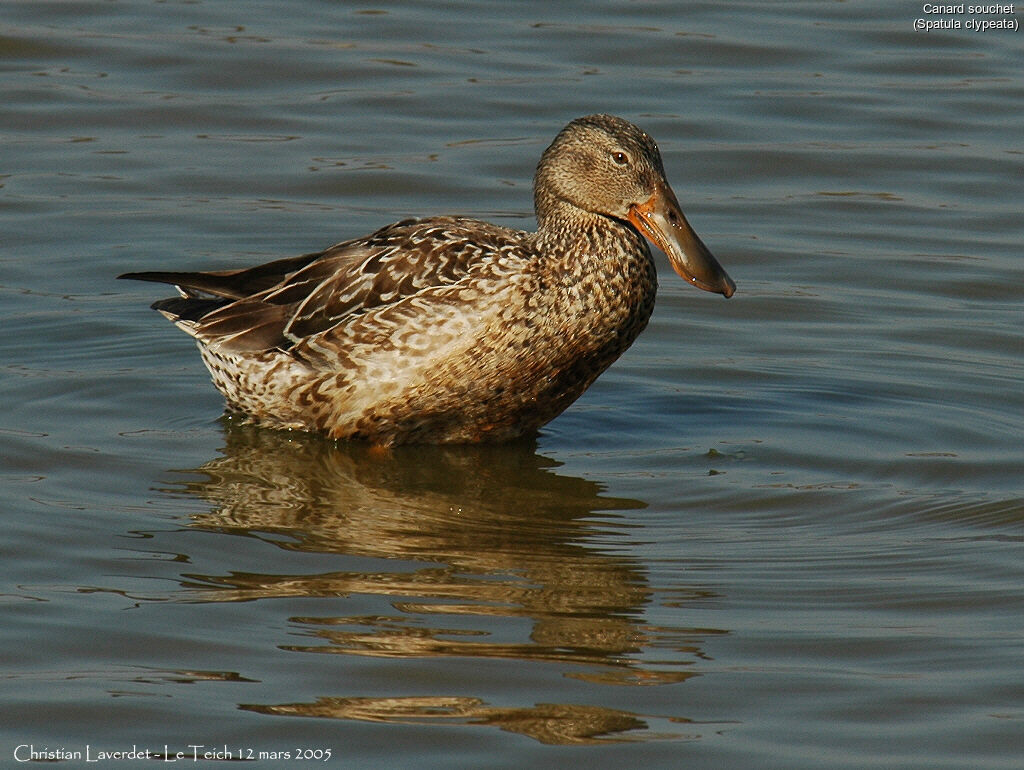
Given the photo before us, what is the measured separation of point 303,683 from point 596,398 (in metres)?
3.64

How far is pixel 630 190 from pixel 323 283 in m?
1.41

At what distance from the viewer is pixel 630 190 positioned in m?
7.69

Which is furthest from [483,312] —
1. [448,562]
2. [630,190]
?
[448,562]

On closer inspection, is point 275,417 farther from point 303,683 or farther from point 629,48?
point 629,48

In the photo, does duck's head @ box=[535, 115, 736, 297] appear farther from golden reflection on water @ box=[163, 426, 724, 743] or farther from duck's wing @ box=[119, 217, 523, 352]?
golden reflection on water @ box=[163, 426, 724, 743]

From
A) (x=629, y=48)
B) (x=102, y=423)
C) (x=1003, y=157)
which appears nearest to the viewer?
(x=102, y=423)

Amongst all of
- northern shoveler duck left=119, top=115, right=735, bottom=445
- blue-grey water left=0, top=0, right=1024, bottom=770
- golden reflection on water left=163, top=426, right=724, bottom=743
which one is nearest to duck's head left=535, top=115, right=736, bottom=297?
northern shoveler duck left=119, top=115, right=735, bottom=445

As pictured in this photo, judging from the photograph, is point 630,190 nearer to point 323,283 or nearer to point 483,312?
point 483,312

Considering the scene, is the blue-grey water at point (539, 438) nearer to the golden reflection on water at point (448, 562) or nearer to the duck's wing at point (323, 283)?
the golden reflection on water at point (448, 562)

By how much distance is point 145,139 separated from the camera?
12.1 metres

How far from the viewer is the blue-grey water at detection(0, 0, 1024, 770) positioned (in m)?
5.35

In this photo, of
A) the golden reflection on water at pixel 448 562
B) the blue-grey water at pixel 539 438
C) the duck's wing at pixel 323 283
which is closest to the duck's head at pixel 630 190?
the duck's wing at pixel 323 283

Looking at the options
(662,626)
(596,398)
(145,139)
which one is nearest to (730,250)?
(596,398)

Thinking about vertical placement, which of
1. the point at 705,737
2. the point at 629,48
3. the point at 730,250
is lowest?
the point at 705,737
